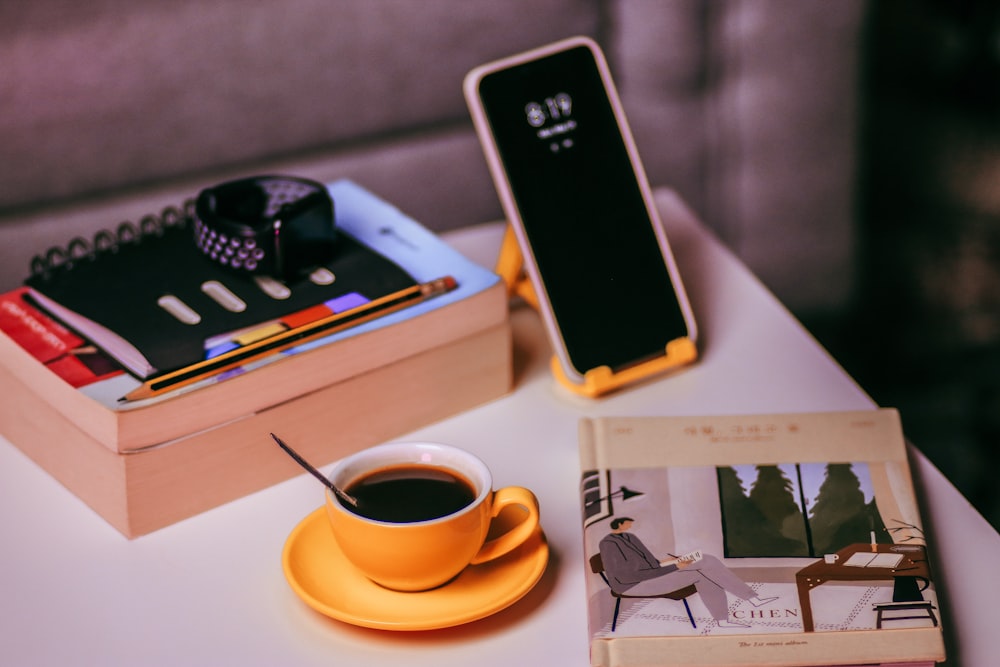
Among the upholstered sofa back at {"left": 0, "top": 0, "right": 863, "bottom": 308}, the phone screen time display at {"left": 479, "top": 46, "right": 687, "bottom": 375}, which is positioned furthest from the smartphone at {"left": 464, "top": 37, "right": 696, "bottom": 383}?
the upholstered sofa back at {"left": 0, "top": 0, "right": 863, "bottom": 308}

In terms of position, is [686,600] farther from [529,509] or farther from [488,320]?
[488,320]

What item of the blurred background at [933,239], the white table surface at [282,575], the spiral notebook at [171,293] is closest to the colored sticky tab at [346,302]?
the spiral notebook at [171,293]

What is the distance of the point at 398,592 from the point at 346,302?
8.8 inches

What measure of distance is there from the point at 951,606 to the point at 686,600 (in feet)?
0.52

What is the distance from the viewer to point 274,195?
844 millimetres

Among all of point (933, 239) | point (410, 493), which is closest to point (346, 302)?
point (410, 493)

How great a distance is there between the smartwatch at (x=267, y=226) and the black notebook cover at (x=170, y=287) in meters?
0.01

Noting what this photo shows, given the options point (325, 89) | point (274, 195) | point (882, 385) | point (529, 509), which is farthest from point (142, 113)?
point (882, 385)

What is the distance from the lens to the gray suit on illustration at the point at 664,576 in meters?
0.61

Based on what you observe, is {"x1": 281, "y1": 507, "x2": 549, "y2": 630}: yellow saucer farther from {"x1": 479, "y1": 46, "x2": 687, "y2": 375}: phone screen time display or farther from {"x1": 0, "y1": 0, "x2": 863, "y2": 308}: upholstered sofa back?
{"x1": 0, "y1": 0, "x2": 863, "y2": 308}: upholstered sofa back

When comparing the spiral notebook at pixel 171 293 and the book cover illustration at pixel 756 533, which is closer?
the book cover illustration at pixel 756 533

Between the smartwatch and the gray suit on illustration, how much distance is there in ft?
1.03

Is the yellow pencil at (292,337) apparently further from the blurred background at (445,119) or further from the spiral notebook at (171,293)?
the blurred background at (445,119)

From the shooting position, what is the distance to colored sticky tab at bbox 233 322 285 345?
719 mm
